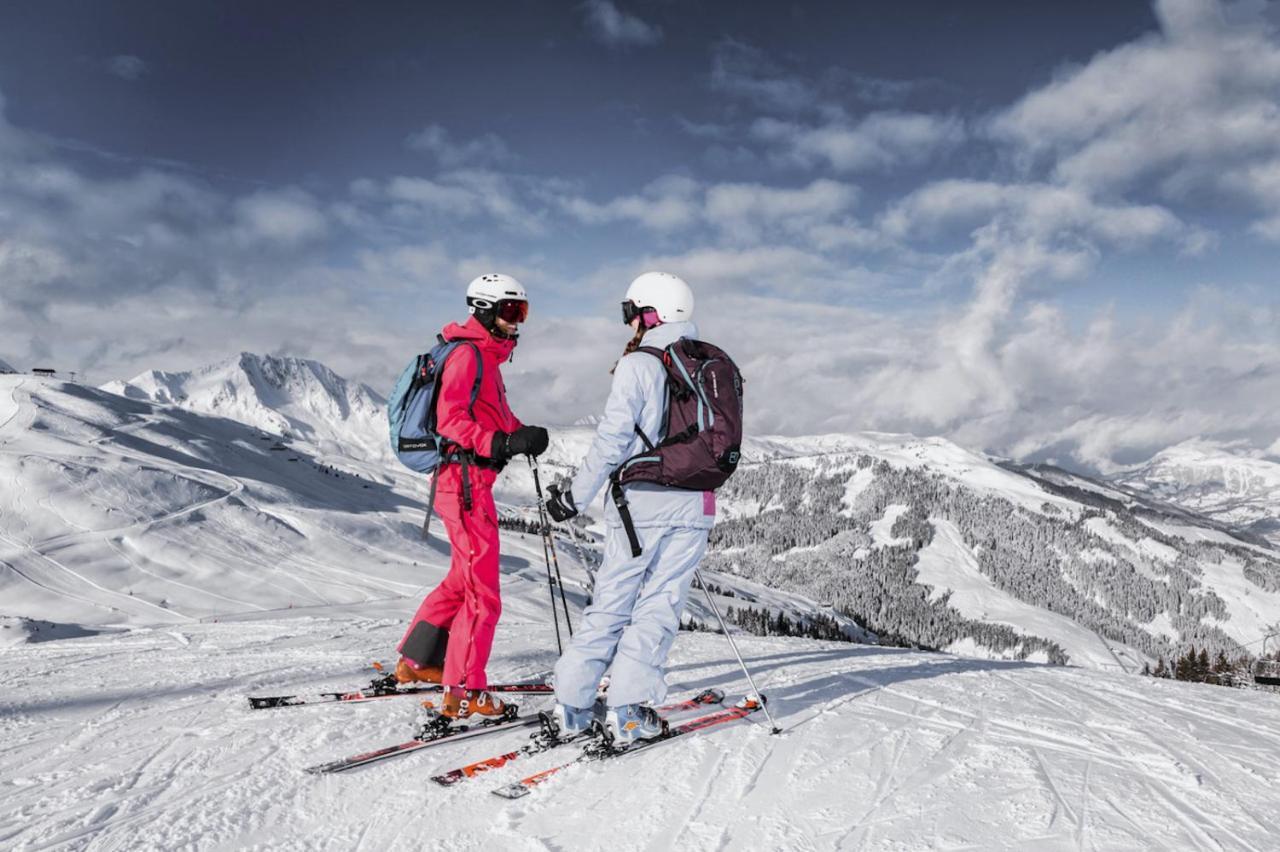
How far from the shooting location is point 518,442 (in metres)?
6.34

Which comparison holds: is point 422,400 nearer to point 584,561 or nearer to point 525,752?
point 584,561

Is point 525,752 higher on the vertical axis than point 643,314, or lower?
lower

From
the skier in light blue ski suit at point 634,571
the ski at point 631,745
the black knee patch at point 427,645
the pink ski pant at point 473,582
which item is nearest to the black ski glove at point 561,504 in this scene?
the skier in light blue ski suit at point 634,571

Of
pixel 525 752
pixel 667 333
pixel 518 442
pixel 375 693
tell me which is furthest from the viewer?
pixel 375 693

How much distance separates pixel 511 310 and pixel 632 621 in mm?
3279

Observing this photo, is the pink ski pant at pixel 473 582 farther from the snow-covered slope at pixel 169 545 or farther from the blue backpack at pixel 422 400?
the snow-covered slope at pixel 169 545

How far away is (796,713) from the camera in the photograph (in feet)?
22.7

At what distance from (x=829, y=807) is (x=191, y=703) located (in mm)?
5894

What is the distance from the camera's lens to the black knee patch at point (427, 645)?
23.1 ft

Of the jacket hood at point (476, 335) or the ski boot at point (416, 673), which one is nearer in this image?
the jacket hood at point (476, 335)

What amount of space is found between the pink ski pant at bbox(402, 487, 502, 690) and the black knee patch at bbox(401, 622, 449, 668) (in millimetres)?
335

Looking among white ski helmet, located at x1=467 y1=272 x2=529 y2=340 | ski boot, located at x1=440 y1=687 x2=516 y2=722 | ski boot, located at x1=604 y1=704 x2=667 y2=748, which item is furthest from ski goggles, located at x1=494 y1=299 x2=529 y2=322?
ski boot, located at x1=604 y1=704 x2=667 y2=748

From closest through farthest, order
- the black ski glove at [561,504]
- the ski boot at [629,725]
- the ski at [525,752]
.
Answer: the ski at [525,752]
the ski boot at [629,725]
the black ski glove at [561,504]

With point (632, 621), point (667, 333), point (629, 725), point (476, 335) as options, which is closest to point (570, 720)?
point (629, 725)
